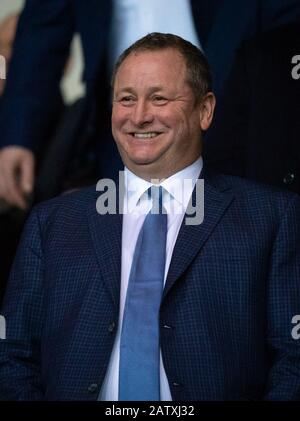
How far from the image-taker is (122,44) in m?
2.38

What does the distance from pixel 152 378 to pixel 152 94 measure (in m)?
0.61

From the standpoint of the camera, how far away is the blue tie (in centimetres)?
187

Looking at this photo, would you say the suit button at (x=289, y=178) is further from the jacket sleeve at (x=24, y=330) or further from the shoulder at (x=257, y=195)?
the jacket sleeve at (x=24, y=330)

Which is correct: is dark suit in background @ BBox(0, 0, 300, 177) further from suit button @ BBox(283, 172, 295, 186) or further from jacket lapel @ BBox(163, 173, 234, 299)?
jacket lapel @ BBox(163, 173, 234, 299)

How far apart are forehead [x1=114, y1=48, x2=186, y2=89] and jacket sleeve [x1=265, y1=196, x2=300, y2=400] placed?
405 millimetres

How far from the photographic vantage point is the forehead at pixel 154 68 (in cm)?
198

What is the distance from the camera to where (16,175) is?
2.44 m

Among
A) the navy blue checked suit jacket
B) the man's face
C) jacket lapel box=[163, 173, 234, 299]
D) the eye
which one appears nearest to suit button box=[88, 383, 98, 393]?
the navy blue checked suit jacket

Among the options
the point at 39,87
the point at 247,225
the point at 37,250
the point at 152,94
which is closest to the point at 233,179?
the point at 247,225

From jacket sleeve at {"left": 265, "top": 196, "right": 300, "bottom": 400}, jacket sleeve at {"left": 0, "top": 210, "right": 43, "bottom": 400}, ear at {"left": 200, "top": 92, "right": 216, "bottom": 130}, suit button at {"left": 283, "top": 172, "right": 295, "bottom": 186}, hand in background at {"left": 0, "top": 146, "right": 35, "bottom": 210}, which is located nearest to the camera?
jacket sleeve at {"left": 265, "top": 196, "right": 300, "bottom": 400}

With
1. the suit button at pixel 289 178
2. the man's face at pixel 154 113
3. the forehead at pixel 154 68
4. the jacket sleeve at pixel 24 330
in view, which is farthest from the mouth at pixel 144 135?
the suit button at pixel 289 178

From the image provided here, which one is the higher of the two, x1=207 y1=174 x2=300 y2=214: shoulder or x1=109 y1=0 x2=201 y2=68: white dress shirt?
x1=109 y1=0 x2=201 y2=68: white dress shirt

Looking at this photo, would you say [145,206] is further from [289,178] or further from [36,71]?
[36,71]

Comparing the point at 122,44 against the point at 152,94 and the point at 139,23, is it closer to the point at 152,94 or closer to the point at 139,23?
the point at 139,23
